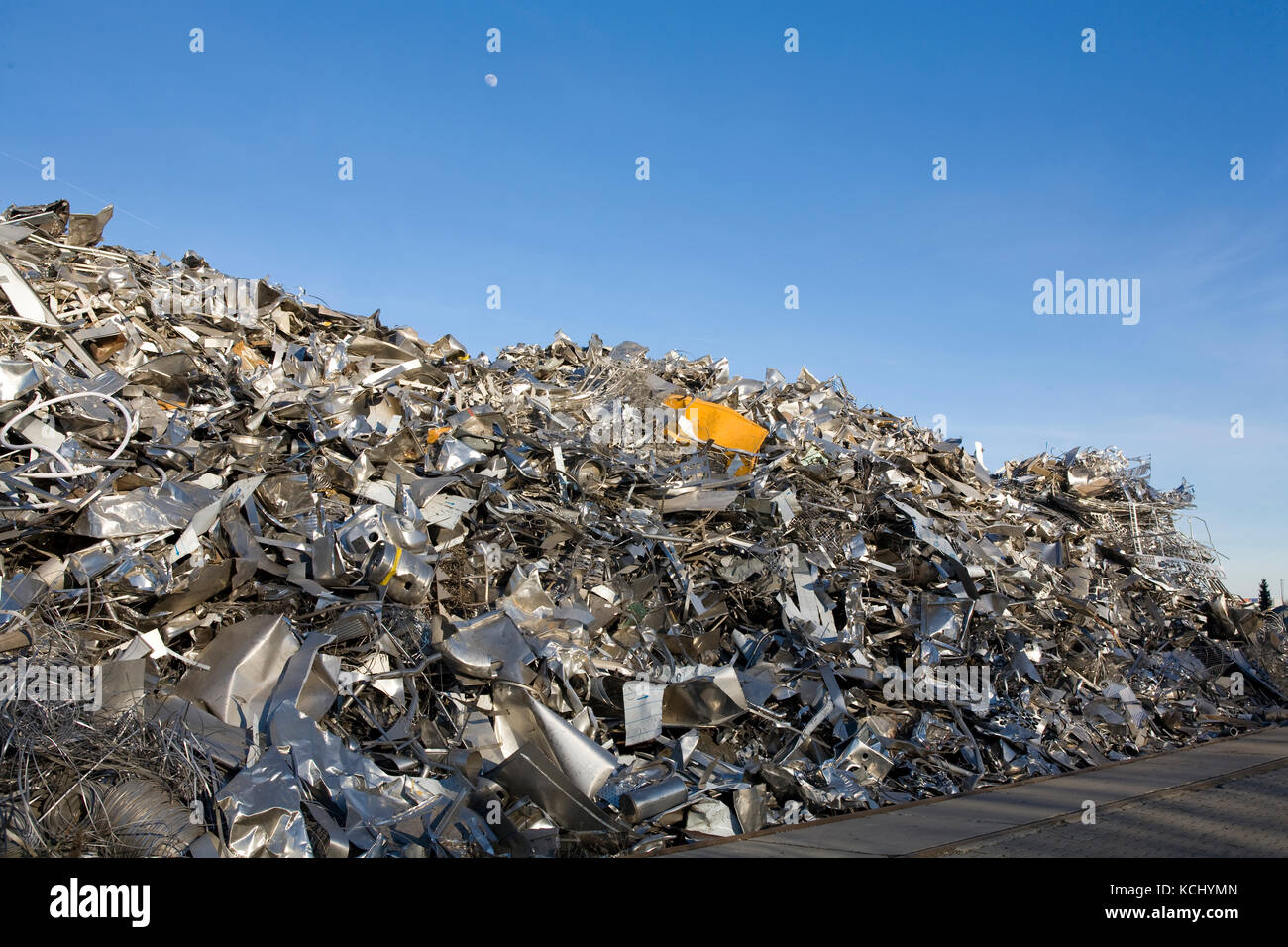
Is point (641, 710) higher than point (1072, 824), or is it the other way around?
point (641, 710)

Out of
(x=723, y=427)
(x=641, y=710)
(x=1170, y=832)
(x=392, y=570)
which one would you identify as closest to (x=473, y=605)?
(x=392, y=570)

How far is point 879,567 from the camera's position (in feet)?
23.9

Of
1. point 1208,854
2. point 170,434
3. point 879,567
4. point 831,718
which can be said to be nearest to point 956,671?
point 879,567

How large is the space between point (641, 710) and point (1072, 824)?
2.24 meters

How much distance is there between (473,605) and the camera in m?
5.47

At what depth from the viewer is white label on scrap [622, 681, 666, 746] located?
4.81 metres

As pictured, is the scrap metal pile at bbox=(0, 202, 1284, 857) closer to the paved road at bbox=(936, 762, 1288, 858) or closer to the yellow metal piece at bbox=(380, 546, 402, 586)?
the yellow metal piece at bbox=(380, 546, 402, 586)

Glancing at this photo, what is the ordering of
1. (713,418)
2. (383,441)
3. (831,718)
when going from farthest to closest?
(713,418)
(383,441)
(831,718)

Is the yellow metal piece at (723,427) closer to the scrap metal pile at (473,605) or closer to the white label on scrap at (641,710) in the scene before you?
the scrap metal pile at (473,605)

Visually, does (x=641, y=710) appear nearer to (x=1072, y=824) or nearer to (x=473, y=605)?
(x=473, y=605)

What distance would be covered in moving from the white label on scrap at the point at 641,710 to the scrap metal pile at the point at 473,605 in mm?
17
